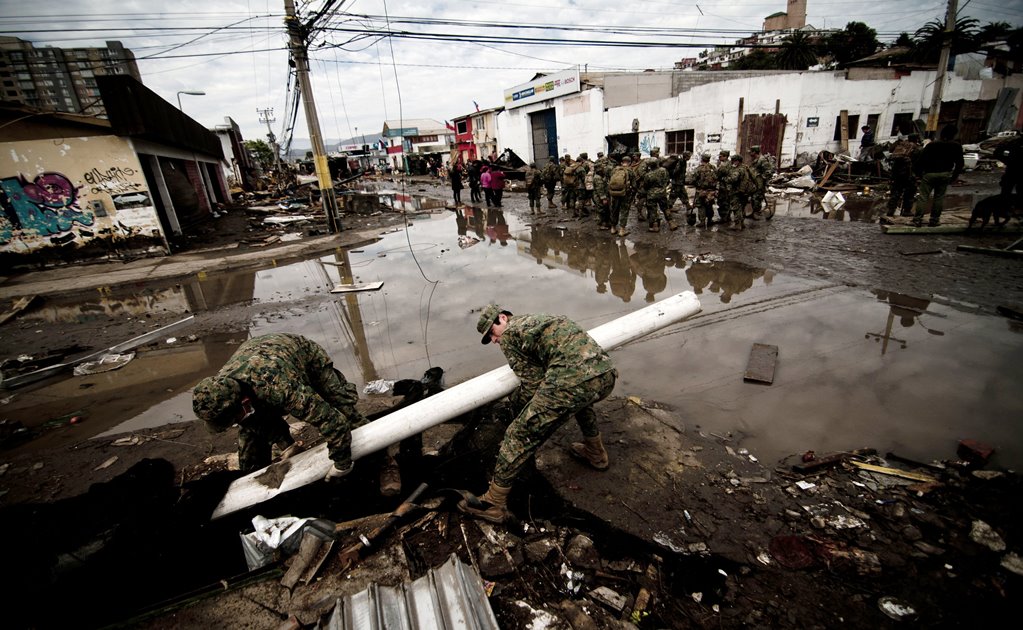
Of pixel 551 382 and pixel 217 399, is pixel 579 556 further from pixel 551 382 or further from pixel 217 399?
pixel 217 399

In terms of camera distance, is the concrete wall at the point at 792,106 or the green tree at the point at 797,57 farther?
the green tree at the point at 797,57

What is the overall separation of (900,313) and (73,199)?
14.5 m

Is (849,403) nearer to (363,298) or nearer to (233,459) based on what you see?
(233,459)

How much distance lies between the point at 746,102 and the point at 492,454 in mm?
17249

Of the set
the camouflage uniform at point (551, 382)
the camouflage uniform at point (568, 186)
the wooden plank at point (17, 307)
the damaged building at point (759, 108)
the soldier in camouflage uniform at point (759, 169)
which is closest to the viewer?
the camouflage uniform at point (551, 382)

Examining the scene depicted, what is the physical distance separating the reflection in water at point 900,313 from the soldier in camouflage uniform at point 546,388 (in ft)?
9.96

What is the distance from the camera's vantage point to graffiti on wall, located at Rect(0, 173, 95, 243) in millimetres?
8664

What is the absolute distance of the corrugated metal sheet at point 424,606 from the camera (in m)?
1.70

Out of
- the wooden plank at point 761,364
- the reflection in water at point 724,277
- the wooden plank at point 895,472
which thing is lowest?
the wooden plank at point 895,472

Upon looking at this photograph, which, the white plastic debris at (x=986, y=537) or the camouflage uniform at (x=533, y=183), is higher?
the camouflage uniform at (x=533, y=183)

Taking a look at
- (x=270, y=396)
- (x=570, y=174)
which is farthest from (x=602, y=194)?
(x=270, y=396)

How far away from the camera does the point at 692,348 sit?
396cm

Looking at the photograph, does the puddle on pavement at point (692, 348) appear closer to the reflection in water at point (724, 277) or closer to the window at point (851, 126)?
the reflection in water at point (724, 277)

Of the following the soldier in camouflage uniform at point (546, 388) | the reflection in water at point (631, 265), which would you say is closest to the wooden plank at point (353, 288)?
the reflection in water at point (631, 265)
